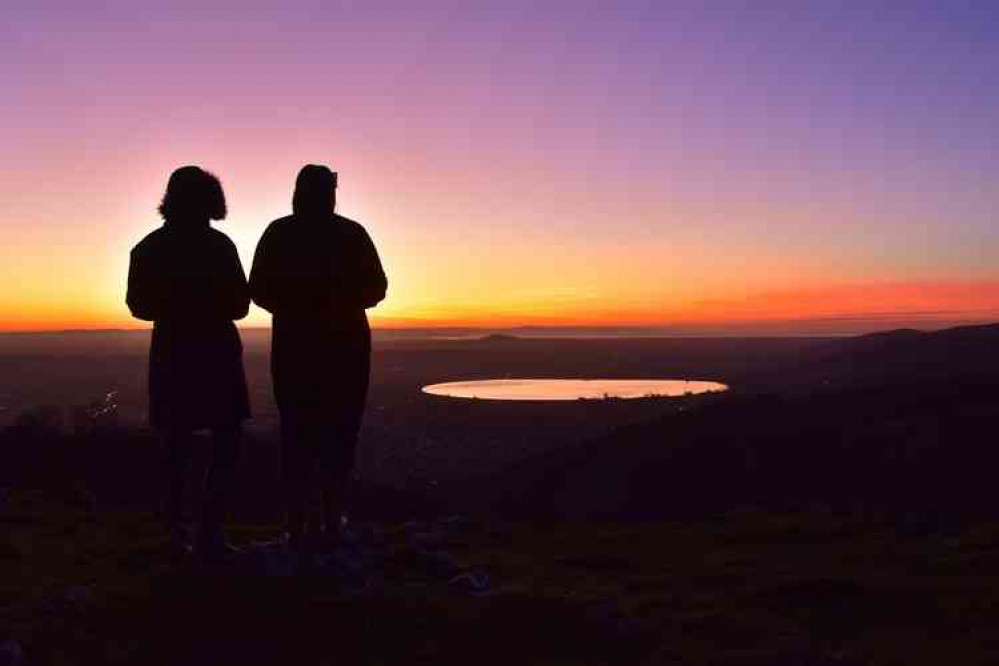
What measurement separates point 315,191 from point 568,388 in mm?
83851

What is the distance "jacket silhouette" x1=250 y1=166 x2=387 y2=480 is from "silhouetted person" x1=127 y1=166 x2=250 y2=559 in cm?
36

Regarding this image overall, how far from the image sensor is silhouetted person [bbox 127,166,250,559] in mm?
8375

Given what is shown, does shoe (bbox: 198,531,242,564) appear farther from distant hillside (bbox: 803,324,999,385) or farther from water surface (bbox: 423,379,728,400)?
water surface (bbox: 423,379,728,400)

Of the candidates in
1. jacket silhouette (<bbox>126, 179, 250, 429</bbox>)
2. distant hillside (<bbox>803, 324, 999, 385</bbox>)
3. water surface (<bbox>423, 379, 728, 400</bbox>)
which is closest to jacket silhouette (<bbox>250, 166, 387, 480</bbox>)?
jacket silhouette (<bbox>126, 179, 250, 429</bbox>)

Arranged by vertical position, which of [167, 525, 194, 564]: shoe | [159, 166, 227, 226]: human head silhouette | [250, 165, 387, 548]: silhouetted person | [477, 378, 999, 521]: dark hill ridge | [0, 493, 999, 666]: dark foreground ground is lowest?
[477, 378, 999, 521]: dark hill ridge

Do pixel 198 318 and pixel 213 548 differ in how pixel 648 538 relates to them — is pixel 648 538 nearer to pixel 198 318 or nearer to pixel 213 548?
pixel 213 548

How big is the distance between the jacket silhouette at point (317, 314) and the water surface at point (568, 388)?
63.9m

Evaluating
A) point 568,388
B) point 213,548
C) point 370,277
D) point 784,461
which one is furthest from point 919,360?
point 213,548

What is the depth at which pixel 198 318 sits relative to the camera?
333 inches

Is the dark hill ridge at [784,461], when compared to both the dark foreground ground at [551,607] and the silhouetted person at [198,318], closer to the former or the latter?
the dark foreground ground at [551,607]

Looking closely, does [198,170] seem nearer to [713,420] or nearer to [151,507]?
[151,507]

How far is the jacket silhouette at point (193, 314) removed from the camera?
8.38 m

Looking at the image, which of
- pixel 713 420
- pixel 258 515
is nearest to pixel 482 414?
pixel 713 420

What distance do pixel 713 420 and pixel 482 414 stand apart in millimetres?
31865
